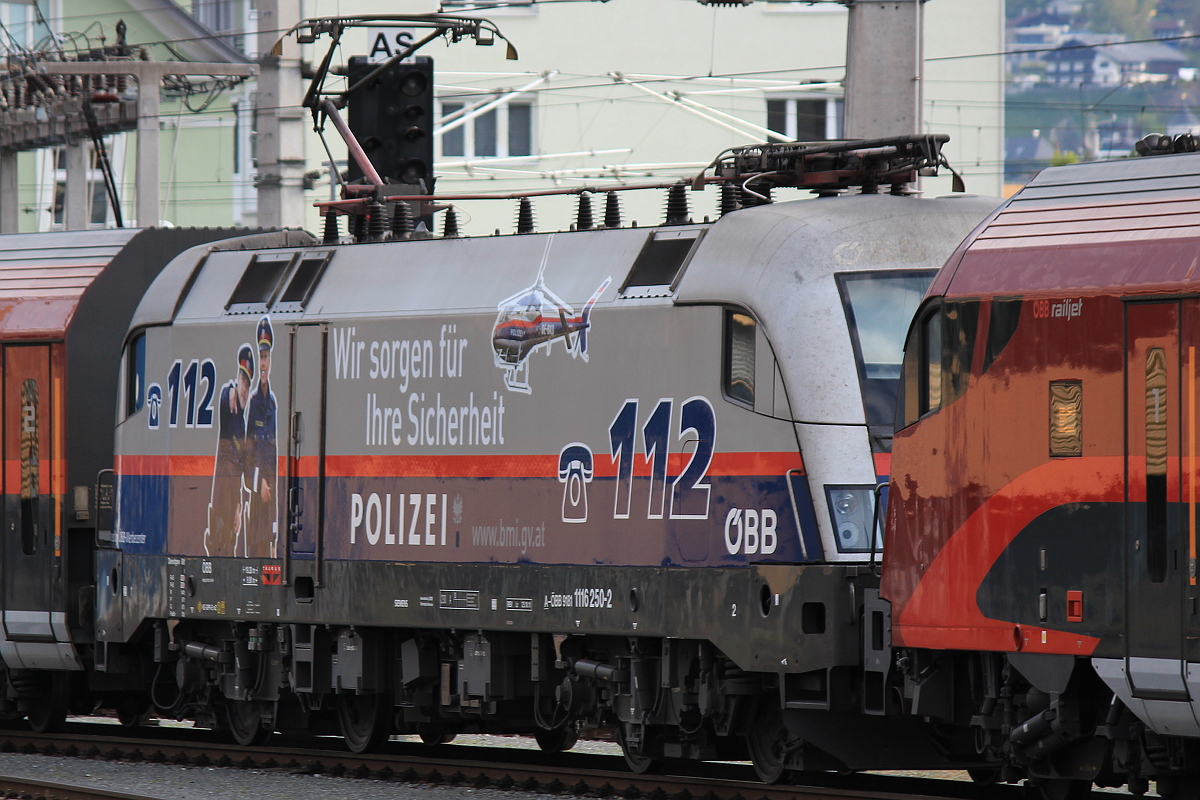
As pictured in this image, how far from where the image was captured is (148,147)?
2928 centimetres

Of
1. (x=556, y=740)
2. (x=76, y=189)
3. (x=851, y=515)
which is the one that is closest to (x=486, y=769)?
(x=556, y=740)

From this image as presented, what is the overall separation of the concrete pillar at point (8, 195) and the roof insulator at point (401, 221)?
24.5 m

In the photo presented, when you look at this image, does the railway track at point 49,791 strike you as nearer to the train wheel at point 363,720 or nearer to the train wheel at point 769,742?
the train wheel at point 363,720

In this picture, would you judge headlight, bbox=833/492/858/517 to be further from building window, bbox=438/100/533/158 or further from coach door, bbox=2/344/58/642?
building window, bbox=438/100/533/158

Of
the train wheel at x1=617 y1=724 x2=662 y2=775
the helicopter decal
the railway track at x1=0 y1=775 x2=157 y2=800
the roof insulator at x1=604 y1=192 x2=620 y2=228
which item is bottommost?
the railway track at x1=0 y1=775 x2=157 y2=800

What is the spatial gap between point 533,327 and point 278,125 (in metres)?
8.35

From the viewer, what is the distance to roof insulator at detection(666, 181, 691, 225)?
13.7 m

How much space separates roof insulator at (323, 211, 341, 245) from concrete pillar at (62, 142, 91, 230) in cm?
1940

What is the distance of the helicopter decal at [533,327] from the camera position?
44.2 ft

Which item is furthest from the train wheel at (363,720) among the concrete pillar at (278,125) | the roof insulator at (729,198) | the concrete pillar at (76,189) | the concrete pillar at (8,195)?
the concrete pillar at (8,195)

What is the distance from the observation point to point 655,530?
1284 cm

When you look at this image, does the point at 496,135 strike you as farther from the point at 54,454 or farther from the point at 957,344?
the point at 957,344

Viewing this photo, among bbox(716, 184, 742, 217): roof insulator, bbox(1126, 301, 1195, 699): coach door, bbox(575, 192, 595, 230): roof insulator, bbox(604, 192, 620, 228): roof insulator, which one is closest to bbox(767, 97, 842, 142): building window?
bbox(575, 192, 595, 230): roof insulator

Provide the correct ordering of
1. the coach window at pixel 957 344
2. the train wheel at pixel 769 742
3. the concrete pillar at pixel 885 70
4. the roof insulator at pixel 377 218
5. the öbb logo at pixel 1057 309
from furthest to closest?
the concrete pillar at pixel 885 70, the roof insulator at pixel 377 218, the train wheel at pixel 769 742, the coach window at pixel 957 344, the öbb logo at pixel 1057 309
